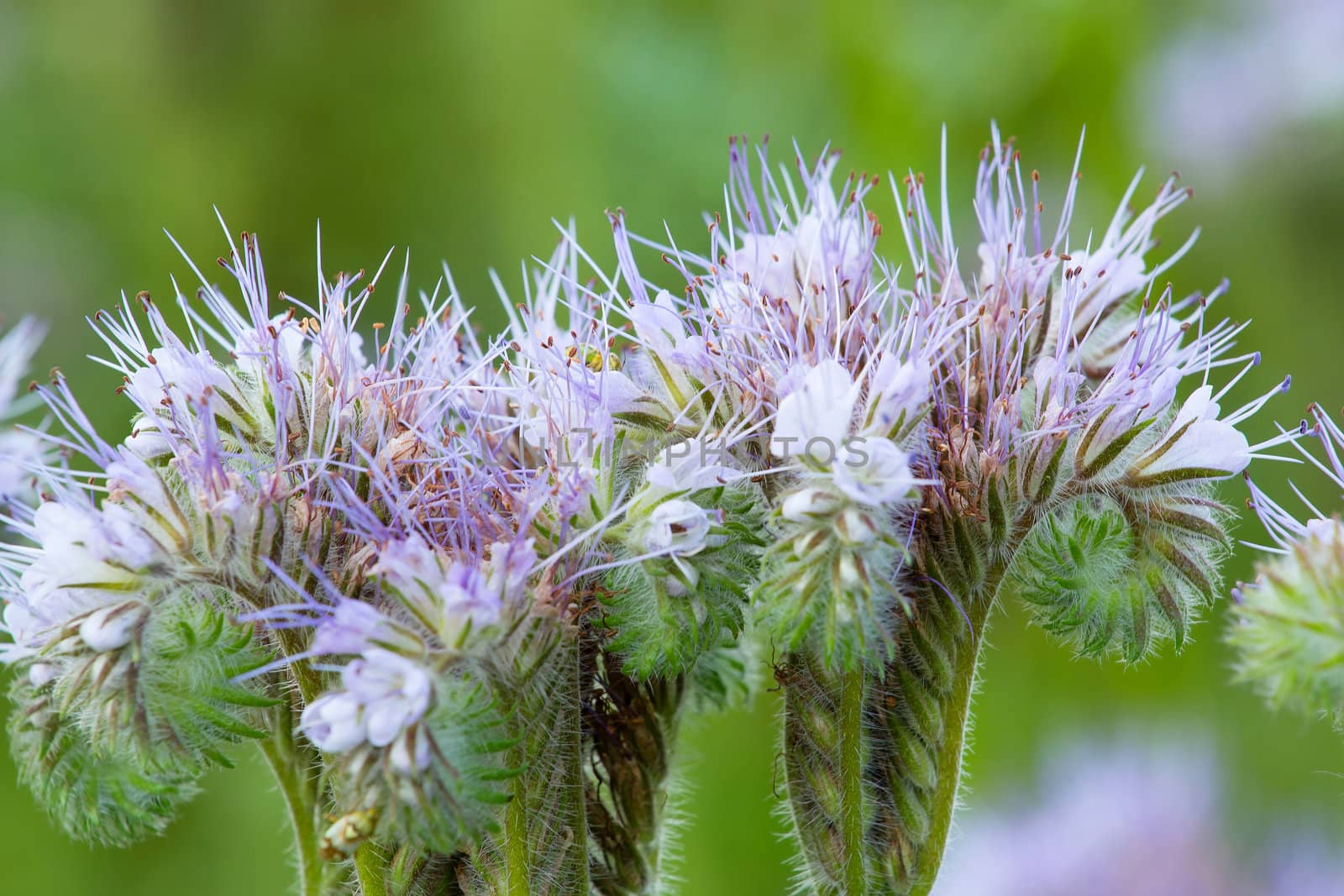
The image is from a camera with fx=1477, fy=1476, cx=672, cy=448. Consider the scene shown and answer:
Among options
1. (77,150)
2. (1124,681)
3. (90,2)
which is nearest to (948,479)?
(1124,681)

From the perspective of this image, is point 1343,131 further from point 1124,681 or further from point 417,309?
point 417,309

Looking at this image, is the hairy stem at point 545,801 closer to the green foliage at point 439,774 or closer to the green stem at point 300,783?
the green foliage at point 439,774

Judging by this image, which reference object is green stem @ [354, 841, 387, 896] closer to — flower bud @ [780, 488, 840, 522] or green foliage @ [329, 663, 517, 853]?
green foliage @ [329, 663, 517, 853]

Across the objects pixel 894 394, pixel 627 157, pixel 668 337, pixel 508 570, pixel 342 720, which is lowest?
pixel 342 720

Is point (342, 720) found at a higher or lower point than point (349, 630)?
lower

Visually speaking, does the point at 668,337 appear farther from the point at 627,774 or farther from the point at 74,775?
the point at 74,775

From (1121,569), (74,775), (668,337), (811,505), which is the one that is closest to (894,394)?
(811,505)

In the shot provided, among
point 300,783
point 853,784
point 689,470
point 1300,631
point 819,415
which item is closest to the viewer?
point 1300,631
